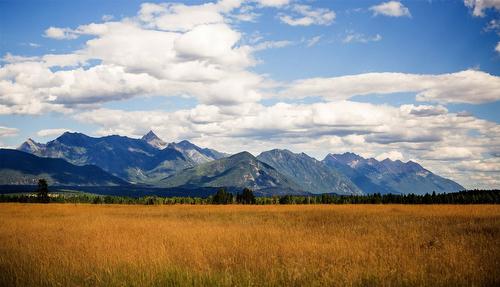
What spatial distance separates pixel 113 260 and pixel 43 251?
3.65 m

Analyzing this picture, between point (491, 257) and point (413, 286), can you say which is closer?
point (413, 286)

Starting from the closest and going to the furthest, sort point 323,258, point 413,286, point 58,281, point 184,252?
point 413,286, point 58,281, point 323,258, point 184,252

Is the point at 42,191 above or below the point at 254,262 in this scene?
below

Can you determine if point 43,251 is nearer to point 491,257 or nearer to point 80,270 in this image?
point 80,270

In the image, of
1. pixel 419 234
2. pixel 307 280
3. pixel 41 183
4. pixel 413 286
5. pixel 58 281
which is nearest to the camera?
pixel 413 286

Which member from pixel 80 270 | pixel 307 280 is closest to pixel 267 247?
pixel 307 280

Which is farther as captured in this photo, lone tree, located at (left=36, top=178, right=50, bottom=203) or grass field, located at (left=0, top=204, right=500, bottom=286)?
lone tree, located at (left=36, top=178, right=50, bottom=203)

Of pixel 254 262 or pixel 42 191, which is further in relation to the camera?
pixel 42 191

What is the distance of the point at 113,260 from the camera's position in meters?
12.8

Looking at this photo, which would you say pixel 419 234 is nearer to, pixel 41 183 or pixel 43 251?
pixel 43 251

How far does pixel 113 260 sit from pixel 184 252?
2.40 m

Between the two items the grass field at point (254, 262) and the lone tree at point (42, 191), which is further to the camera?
the lone tree at point (42, 191)

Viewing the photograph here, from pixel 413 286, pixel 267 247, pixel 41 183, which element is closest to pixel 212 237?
pixel 267 247

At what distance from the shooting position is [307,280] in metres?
9.85
